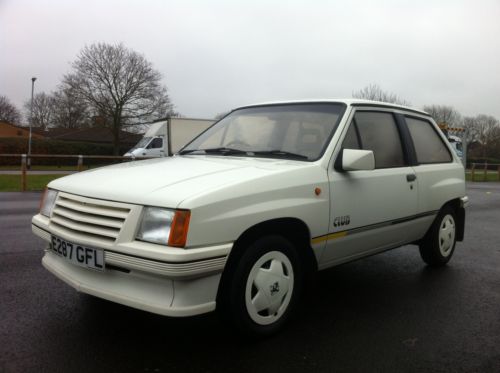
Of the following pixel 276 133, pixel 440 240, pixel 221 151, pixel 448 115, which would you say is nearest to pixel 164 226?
pixel 221 151

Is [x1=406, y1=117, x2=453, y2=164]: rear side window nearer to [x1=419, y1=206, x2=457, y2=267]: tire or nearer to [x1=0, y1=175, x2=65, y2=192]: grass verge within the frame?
[x1=419, y1=206, x2=457, y2=267]: tire

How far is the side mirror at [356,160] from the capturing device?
348cm

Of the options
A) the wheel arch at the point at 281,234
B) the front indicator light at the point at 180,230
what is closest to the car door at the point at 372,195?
the wheel arch at the point at 281,234

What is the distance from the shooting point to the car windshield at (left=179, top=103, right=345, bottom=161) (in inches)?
148

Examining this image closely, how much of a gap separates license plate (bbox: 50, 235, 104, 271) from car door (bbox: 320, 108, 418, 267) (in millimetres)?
1672

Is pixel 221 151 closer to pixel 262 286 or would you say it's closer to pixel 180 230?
pixel 262 286

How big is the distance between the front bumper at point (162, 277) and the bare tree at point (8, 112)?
81.9m

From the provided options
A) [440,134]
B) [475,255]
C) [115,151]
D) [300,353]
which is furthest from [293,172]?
[115,151]

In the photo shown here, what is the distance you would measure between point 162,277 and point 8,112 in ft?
276

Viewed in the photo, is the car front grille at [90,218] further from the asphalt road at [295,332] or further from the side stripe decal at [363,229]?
the side stripe decal at [363,229]

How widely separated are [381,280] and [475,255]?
79.4 inches

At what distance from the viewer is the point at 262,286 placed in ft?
9.93

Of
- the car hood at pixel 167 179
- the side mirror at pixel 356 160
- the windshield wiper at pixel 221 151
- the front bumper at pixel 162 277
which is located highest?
the windshield wiper at pixel 221 151

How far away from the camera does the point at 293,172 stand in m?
3.28
